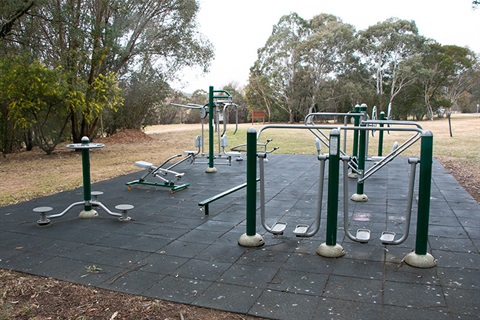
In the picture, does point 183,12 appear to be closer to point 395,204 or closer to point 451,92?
point 395,204

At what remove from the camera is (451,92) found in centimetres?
3938

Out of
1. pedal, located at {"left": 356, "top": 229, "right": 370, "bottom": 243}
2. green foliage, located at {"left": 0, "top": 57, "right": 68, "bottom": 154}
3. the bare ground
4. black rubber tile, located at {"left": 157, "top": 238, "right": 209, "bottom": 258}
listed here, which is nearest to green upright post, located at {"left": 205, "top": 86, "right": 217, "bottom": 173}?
black rubber tile, located at {"left": 157, "top": 238, "right": 209, "bottom": 258}

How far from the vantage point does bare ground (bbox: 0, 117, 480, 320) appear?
2150 mm

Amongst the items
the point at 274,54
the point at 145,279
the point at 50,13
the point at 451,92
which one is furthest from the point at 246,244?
the point at 451,92

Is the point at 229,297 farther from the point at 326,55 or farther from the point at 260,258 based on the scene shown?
the point at 326,55

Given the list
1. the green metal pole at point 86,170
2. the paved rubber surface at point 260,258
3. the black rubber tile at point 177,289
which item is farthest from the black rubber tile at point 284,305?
the green metal pole at point 86,170

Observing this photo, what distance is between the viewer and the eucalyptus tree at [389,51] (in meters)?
30.0

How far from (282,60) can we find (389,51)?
27.6 ft

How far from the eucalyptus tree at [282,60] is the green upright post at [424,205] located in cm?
2852

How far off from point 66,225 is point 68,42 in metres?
8.08

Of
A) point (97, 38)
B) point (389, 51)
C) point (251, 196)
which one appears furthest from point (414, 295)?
point (389, 51)

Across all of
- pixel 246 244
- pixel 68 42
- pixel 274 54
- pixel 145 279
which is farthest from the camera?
pixel 274 54

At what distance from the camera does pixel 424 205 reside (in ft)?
8.74

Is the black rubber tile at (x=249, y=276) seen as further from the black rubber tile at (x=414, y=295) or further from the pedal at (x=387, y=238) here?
the pedal at (x=387, y=238)
